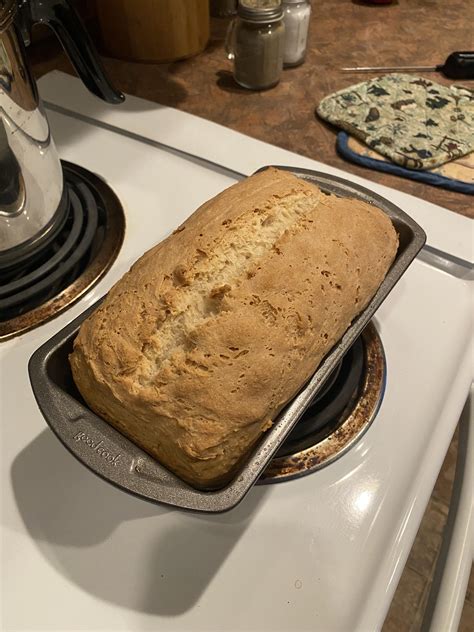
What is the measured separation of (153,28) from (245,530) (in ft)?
3.32

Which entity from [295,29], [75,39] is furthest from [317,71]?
[75,39]

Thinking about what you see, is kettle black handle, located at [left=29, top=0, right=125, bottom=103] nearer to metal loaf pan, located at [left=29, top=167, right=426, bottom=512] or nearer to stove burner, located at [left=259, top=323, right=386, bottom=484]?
metal loaf pan, located at [left=29, top=167, right=426, bottom=512]

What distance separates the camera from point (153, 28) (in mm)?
1023

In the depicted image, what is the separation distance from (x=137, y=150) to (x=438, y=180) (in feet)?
1.70

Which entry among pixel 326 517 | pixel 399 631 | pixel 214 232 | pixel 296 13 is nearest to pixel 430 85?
pixel 296 13

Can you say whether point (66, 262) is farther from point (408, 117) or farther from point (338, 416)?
point (408, 117)

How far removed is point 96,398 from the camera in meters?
0.43

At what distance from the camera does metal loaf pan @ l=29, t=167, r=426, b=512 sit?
0.36 m

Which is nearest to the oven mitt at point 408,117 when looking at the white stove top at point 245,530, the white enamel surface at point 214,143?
the white enamel surface at point 214,143

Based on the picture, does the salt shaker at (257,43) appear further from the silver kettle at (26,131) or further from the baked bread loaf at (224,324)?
the baked bread loaf at (224,324)

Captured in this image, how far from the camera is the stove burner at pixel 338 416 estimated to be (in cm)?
51

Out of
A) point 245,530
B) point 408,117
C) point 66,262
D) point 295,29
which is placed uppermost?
point 295,29

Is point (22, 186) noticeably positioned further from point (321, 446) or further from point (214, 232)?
point (321, 446)

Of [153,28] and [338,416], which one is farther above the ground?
[153,28]
